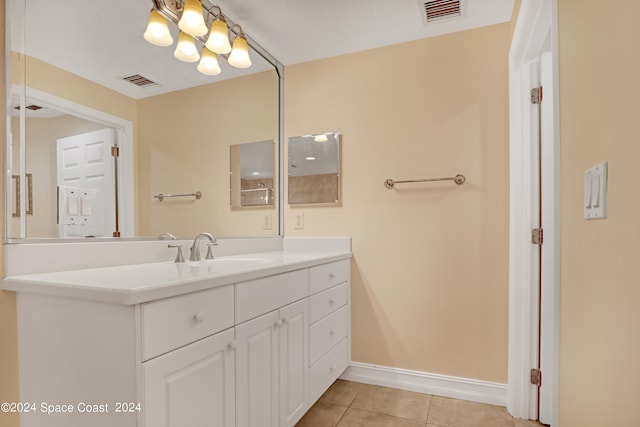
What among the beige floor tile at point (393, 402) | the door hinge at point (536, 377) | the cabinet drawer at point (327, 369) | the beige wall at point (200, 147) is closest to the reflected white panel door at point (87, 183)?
the beige wall at point (200, 147)

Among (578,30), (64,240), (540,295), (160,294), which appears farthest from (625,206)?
Answer: (64,240)

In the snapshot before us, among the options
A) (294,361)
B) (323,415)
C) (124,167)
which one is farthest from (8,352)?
(323,415)

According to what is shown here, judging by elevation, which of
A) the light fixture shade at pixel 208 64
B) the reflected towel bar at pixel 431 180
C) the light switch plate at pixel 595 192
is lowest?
the light switch plate at pixel 595 192

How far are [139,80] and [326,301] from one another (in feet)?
4.67

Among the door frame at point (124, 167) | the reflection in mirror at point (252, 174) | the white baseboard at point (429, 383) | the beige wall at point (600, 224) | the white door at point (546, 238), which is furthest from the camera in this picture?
the reflection in mirror at point (252, 174)

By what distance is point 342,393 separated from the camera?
2086 millimetres

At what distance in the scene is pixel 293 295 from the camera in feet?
5.12

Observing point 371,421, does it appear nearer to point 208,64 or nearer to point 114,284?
point 114,284

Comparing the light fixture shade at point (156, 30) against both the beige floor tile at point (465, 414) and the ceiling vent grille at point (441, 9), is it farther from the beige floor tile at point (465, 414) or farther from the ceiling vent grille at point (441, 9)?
the beige floor tile at point (465, 414)

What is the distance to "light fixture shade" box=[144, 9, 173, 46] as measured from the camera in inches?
60.5

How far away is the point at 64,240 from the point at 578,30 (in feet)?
5.42

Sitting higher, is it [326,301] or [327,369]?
[326,301]

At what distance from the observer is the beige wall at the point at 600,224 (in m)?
0.54

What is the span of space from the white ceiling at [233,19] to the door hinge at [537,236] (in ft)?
3.96
